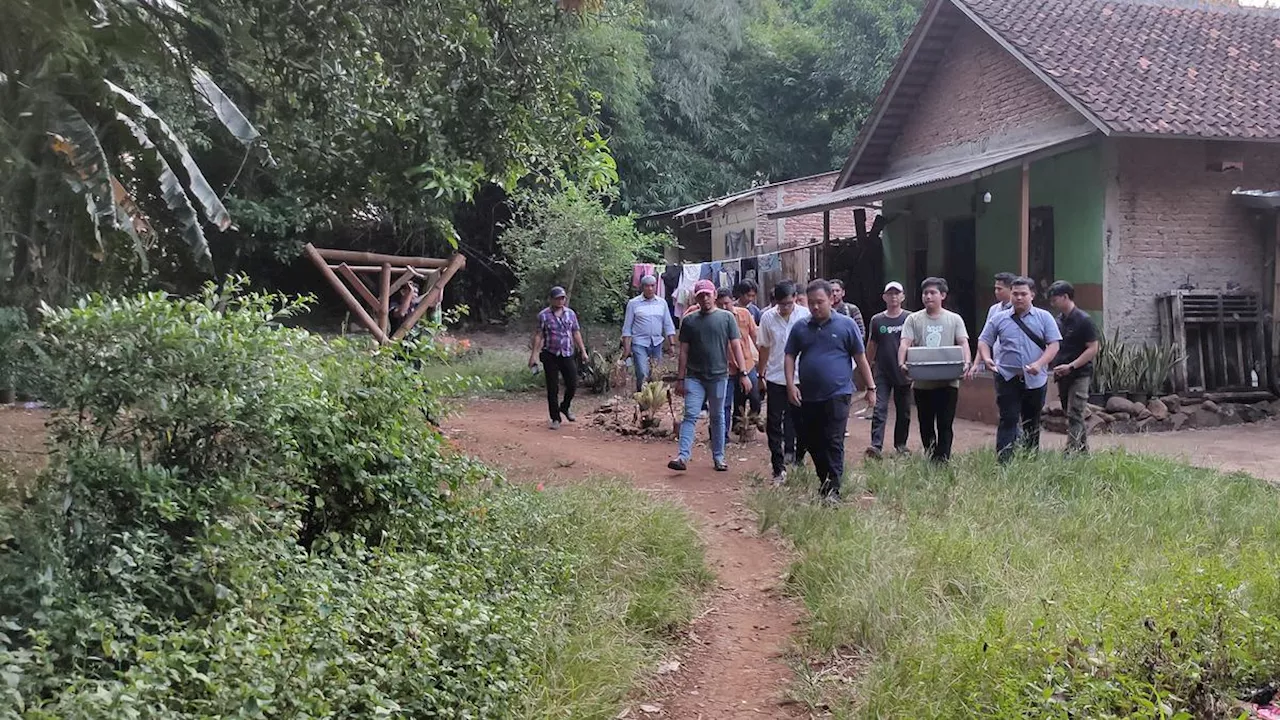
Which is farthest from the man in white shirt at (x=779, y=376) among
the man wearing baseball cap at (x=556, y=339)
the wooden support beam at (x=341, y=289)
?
the wooden support beam at (x=341, y=289)

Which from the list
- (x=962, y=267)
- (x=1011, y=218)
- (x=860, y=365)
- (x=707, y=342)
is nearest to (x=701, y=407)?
(x=707, y=342)

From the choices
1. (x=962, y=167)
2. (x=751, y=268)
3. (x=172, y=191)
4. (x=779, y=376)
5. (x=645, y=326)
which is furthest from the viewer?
(x=751, y=268)

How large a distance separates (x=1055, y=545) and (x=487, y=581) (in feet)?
Result: 10.6

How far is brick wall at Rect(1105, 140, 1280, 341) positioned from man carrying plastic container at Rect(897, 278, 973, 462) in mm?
4825

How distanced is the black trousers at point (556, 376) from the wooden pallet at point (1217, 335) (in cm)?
721

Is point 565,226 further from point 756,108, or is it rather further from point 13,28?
point 756,108

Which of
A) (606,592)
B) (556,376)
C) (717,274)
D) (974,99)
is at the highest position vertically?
(974,99)

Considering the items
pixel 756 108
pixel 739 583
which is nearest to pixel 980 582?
pixel 739 583

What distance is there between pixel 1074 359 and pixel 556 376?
5544 mm

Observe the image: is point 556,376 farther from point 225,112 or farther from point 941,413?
point 225,112

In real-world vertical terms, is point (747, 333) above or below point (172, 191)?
below

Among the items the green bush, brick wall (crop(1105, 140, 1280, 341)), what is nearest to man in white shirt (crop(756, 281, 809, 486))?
the green bush

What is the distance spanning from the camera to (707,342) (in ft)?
28.0

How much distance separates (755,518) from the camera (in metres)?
7.13
